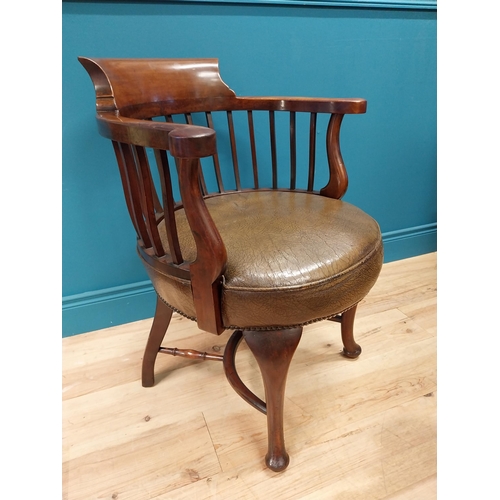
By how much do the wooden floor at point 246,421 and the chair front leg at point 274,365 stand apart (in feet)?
0.24

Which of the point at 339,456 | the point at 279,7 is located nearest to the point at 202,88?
the point at 279,7

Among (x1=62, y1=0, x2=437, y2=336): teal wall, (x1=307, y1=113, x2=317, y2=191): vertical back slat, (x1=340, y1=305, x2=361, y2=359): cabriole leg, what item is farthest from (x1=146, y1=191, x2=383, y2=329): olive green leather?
(x1=62, y1=0, x2=437, y2=336): teal wall

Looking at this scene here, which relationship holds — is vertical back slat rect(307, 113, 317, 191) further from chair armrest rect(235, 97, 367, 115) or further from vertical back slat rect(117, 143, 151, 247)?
vertical back slat rect(117, 143, 151, 247)

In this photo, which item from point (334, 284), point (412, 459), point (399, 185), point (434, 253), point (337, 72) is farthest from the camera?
point (434, 253)

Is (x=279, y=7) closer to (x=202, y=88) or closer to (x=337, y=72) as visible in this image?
(x=337, y=72)

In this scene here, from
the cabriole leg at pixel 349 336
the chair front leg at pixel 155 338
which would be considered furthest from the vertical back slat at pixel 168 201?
the cabriole leg at pixel 349 336

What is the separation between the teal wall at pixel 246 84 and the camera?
1183mm

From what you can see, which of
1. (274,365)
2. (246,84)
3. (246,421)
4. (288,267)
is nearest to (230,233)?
(288,267)

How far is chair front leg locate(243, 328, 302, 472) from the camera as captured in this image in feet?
2.63

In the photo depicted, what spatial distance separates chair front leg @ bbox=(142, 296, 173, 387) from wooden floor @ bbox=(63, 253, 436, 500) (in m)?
0.04

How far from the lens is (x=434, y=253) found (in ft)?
6.47

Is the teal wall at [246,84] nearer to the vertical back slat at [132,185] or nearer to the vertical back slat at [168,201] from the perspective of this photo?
the vertical back slat at [132,185]

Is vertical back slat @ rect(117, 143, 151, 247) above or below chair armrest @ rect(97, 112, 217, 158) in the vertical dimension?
below

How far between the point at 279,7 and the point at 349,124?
0.49 metres
